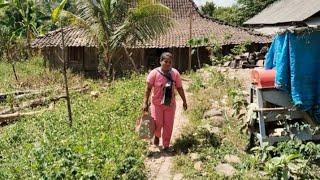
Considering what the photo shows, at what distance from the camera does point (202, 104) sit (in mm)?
9273

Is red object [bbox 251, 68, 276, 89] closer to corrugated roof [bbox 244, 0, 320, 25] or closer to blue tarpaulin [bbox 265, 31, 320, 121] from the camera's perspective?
blue tarpaulin [bbox 265, 31, 320, 121]

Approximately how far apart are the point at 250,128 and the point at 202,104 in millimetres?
3016

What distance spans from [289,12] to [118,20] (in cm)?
991

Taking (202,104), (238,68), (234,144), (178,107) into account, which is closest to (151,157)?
(234,144)

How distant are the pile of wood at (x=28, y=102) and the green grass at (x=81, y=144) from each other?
2.06 feet

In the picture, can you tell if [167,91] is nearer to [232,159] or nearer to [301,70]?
[232,159]

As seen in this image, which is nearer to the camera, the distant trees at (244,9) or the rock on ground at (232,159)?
the rock on ground at (232,159)

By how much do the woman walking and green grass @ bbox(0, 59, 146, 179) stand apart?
43cm

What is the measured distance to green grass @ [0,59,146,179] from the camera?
5164 mm

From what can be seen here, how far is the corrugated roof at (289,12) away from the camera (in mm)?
18077

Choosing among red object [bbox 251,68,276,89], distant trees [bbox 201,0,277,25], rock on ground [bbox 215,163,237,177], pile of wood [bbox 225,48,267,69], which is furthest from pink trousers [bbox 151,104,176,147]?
distant trees [bbox 201,0,277,25]

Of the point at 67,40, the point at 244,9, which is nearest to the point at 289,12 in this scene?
the point at 67,40

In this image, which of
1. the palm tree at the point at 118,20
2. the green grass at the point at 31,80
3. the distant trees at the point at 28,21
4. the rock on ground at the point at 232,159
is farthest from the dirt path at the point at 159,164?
the distant trees at the point at 28,21

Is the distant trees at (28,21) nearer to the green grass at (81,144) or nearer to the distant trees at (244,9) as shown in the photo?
the distant trees at (244,9)
